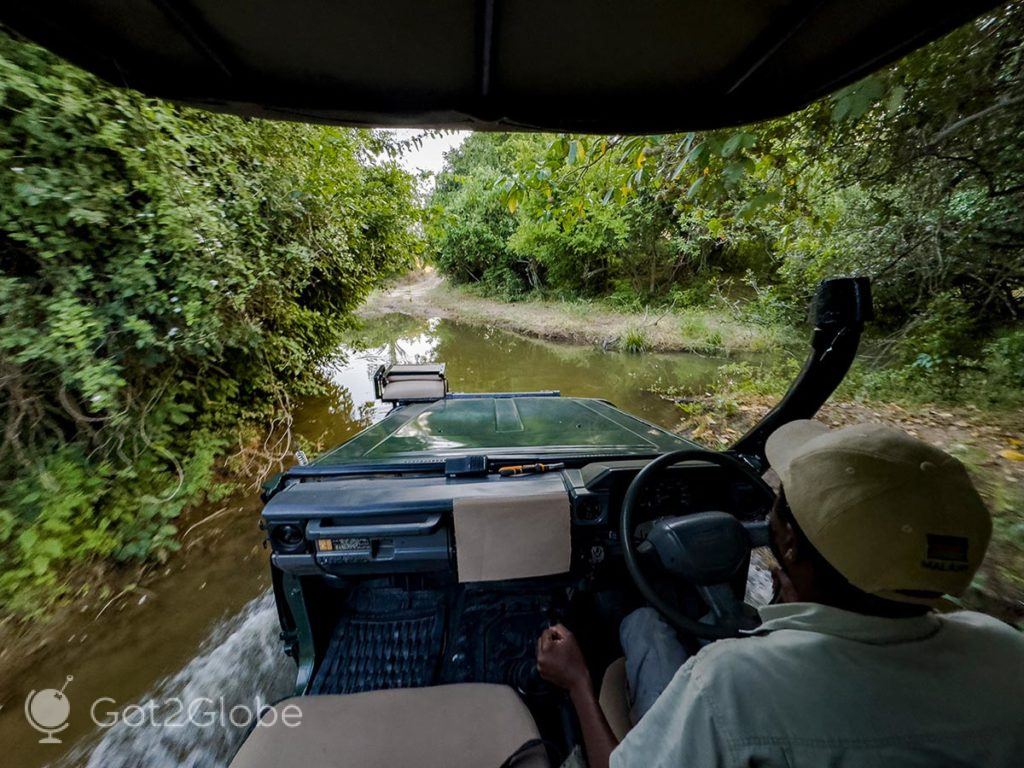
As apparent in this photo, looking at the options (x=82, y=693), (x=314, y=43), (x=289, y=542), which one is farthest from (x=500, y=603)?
(x=314, y=43)

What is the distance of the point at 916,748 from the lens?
69 cm

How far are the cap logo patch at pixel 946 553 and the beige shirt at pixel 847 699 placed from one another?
0.13 metres

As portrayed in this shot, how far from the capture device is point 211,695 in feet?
8.32

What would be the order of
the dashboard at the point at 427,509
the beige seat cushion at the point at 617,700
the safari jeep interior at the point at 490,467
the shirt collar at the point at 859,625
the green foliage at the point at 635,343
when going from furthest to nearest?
the green foliage at the point at 635,343 → the dashboard at the point at 427,509 → the beige seat cushion at the point at 617,700 → the safari jeep interior at the point at 490,467 → the shirt collar at the point at 859,625

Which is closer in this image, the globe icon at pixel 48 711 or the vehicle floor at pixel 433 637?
the vehicle floor at pixel 433 637

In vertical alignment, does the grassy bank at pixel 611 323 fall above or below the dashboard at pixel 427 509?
below

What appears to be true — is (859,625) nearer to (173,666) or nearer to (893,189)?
(173,666)

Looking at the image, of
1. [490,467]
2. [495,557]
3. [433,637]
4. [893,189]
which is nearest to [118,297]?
[490,467]

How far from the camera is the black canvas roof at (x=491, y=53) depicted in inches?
54.2

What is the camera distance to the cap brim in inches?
44.8

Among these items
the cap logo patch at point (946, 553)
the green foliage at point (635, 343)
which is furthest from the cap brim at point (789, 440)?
the green foliage at point (635, 343)

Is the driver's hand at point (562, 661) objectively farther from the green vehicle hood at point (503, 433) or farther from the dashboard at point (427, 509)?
the green vehicle hood at point (503, 433)

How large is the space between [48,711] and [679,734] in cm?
358

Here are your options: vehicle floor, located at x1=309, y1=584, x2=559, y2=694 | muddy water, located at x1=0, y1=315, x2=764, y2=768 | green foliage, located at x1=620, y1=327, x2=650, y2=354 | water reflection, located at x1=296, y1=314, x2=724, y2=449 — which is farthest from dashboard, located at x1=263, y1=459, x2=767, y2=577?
green foliage, located at x1=620, y1=327, x2=650, y2=354
